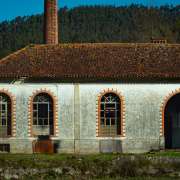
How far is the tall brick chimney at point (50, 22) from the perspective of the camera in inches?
1623

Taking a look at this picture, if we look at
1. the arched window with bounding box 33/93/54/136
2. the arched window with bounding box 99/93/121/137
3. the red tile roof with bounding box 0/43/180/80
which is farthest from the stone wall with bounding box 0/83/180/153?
the red tile roof with bounding box 0/43/180/80

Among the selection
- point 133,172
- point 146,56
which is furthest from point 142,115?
point 133,172

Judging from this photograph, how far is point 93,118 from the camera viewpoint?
35.2 meters

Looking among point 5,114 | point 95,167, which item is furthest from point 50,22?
point 95,167

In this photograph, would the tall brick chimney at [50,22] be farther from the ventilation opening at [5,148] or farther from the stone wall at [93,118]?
the ventilation opening at [5,148]

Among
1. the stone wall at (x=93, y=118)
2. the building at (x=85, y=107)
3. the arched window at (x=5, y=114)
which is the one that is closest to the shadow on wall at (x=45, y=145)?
the building at (x=85, y=107)

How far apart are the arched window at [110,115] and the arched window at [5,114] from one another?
18.1 feet

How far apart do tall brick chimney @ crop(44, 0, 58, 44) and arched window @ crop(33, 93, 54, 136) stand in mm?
6689

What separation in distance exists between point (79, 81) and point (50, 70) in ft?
6.10

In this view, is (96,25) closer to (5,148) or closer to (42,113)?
(42,113)

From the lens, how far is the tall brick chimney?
4122 cm

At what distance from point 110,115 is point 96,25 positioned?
83514mm

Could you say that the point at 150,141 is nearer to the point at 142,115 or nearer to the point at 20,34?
the point at 142,115

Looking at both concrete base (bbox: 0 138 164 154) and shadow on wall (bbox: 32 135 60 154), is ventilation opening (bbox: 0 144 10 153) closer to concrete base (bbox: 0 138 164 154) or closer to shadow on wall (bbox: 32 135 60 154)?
concrete base (bbox: 0 138 164 154)
